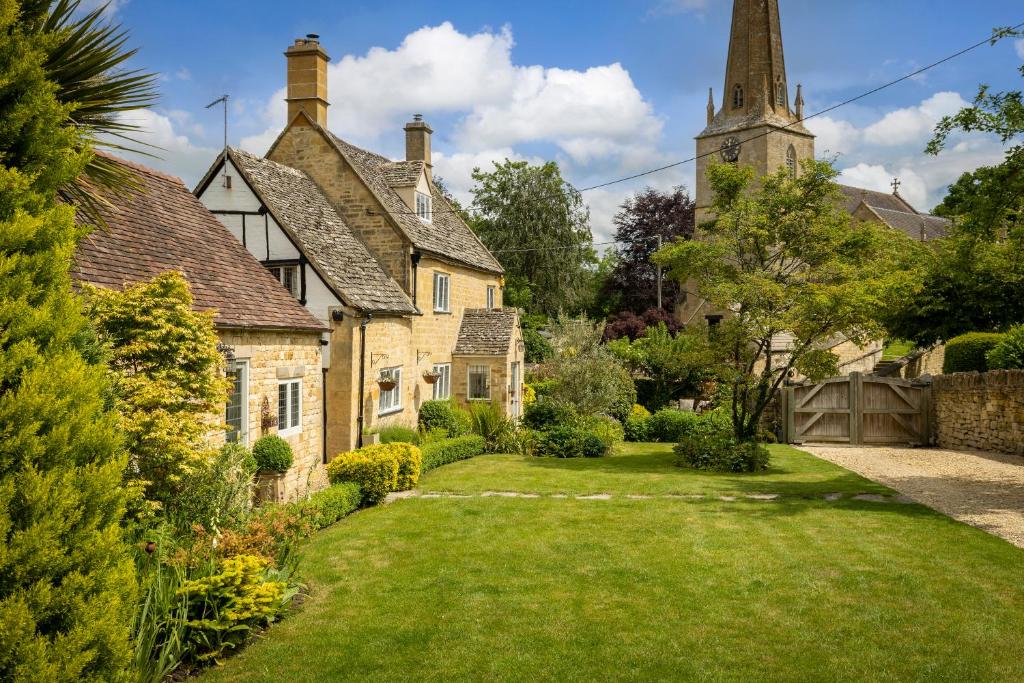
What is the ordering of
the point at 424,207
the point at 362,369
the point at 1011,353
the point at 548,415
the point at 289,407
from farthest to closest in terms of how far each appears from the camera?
the point at 548,415 < the point at 424,207 < the point at 1011,353 < the point at 362,369 < the point at 289,407

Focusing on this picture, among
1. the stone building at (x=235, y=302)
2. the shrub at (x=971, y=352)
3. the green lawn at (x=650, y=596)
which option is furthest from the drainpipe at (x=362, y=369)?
the shrub at (x=971, y=352)

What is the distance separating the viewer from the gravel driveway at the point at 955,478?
42.5ft

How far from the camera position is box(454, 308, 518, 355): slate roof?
1029 inches

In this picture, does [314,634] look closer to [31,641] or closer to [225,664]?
[225,664]

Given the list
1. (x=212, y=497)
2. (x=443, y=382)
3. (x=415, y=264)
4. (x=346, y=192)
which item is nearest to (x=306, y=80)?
(x=346, y=192)

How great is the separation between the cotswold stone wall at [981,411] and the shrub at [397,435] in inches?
662

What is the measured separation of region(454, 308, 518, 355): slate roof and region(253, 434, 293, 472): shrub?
12.9 metres

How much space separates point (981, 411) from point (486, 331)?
16.3 m

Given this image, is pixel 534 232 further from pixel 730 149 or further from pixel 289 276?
pixel 289 276

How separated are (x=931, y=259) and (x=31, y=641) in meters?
32.4

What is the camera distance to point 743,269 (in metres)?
21.1

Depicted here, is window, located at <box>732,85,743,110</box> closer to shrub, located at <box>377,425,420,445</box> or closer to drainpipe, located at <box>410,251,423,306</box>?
drainpipe, located at <box>410,251,423,306</box>

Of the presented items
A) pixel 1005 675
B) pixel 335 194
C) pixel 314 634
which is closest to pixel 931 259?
pixel 335 194

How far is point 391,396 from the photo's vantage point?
21656mm
